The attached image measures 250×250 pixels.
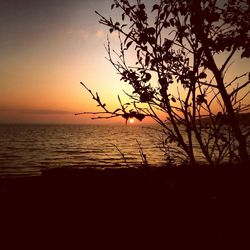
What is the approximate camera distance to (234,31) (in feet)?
14.8

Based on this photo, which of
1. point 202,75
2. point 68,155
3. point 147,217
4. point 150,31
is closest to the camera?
point 202,75

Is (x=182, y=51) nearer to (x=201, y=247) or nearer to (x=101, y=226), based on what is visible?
(x=201, y=247)

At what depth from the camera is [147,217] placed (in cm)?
696

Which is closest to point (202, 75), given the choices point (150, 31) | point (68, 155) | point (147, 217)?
point (150, 31)

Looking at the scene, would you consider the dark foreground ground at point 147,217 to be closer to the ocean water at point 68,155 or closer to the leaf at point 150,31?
the ocean water at point 68,155

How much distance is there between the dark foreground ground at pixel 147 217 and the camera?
5.67m

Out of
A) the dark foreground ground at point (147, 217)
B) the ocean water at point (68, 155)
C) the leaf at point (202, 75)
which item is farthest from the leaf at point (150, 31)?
the dark foreground ground at point (147, 217)

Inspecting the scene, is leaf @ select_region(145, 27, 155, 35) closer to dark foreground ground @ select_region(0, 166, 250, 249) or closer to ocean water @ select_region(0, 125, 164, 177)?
ocean water @ select_region(0, 125, 164, 177)

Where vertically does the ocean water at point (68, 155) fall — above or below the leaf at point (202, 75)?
below

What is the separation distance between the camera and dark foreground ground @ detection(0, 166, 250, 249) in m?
5.67

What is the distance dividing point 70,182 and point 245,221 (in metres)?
7.33

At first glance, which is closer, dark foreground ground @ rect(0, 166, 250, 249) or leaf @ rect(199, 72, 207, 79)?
leaf @ rect(199, 72, 207, 79)

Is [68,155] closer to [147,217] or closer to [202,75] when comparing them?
[147,217]

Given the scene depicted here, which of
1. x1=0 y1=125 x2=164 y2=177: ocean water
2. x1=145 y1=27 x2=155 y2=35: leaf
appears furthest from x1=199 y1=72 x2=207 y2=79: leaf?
x1=0 y1=125 x2=164 y2=177: ocean water
